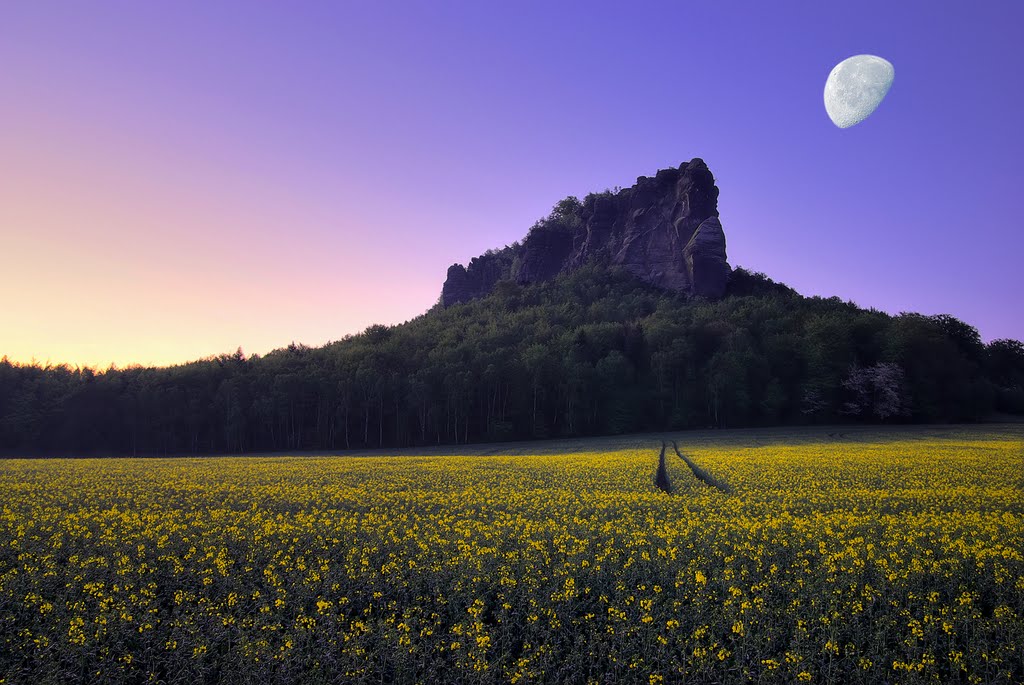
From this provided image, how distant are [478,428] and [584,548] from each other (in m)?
66.0

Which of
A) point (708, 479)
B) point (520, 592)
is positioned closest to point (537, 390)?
point (708, 479)

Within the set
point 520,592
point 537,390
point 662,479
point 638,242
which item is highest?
point 638,242

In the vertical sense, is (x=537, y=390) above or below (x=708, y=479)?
above

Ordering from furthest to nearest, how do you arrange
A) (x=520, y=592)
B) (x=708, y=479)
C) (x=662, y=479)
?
(x=662, y=479), (x=708, y=479), (x=520, y=592)

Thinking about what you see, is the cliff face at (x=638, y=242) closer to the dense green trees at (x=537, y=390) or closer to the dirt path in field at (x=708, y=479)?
the dense green trees at (x=537, y=390)

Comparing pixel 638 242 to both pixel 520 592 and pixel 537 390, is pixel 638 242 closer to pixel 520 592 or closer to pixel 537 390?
pixel 537 390

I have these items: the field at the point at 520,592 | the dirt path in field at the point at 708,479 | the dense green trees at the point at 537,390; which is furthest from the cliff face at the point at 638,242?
the field at the point at 520,592

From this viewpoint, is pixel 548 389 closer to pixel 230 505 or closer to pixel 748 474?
pixel 748 474

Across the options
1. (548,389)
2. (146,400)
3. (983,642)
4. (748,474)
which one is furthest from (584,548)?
(146,400)

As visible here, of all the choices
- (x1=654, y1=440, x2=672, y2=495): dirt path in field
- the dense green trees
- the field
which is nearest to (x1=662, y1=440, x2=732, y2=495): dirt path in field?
(x1=654, y1=440, x2=672, y2=495): dirt path in field

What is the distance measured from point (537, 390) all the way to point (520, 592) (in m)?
65.1

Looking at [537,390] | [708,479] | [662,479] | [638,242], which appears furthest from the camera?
[638,242]

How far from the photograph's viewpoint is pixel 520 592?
33.9ft

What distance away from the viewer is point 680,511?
17.0 metres
